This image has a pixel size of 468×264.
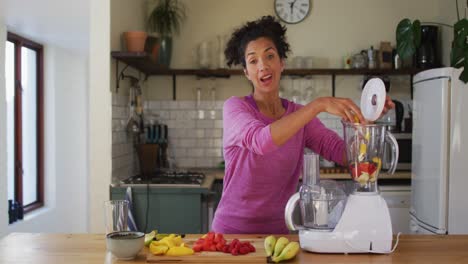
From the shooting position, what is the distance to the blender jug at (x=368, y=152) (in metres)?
1.41

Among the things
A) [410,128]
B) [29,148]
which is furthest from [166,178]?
[29,148]

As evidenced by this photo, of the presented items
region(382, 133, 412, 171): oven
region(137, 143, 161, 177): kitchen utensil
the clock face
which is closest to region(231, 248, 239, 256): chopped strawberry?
region(137, 143, 161, 177): kitchen utensil

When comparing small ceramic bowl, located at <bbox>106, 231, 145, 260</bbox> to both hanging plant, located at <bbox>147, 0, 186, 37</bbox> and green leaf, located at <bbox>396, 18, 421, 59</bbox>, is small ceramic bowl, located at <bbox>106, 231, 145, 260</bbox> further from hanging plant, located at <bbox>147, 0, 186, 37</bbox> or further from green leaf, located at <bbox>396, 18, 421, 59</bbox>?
hanging plant, located at <bbox>147, 0, 186, 37</bbox>

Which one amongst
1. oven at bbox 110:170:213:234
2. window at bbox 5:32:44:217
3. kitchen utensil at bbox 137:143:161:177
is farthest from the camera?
window at bbox 5:32:44:217

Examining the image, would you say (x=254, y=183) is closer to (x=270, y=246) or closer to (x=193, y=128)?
(x=270, y=246)

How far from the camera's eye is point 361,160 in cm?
142

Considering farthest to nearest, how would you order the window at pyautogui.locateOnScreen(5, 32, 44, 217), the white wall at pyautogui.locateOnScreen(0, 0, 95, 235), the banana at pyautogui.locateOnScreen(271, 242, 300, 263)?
1. the white wall at pyautogui.locateOnScreen(0, 0, 95, 235)
2. the window at pyautogui.locateOnScreen(5, 32, 44, 217)
3. the banana at pyautogui.locateOnScreen(271, 242, 300, 263)

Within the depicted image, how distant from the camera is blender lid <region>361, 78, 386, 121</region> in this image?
137cm

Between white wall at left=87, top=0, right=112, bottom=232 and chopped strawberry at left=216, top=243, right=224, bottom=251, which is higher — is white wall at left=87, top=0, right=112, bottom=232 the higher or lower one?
the higher one

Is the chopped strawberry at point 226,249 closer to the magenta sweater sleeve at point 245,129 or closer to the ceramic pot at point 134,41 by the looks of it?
the magenta sweater sleeve at point 245,129

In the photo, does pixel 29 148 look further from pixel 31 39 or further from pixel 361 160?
pixel 361 160

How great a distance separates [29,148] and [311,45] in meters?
3.21

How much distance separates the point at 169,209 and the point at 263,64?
1.73 m

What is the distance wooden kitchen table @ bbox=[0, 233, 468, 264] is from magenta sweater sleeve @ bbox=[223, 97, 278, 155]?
0.31 meters
